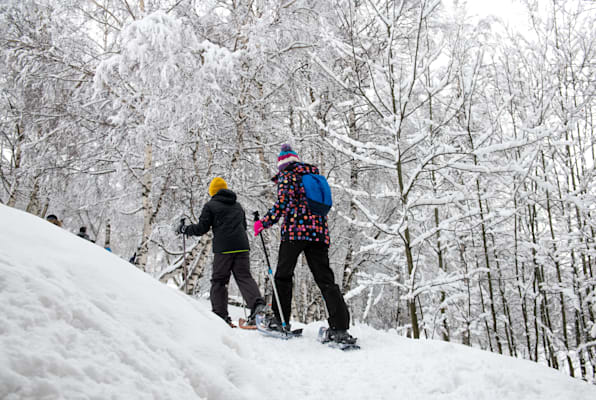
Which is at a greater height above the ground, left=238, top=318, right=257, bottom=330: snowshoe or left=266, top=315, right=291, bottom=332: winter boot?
left=266, top=315, right=291, bottom=332: winter boot

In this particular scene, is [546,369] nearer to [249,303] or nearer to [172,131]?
[249,303]

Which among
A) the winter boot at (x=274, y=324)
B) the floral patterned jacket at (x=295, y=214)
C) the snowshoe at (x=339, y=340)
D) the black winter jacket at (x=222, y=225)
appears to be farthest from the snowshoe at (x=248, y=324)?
the floral patterned jacket at (x=295, y=214)

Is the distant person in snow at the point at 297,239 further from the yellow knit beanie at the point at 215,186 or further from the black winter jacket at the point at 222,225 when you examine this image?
the yellow knit beanie at the point at 215,186

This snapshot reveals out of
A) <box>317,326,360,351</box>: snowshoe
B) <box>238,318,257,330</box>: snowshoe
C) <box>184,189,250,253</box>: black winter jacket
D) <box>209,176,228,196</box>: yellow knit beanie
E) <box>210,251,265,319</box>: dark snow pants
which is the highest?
<box>209,176,228,196</box>: yellow knit beanie

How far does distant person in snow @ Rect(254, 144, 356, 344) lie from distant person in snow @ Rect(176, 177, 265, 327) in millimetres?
775

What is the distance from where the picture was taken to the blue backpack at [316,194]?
3357 mm

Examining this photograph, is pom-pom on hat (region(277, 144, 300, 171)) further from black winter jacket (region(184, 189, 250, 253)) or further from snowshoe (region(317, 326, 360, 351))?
snowshoe (region(317, 326, 360, 351))

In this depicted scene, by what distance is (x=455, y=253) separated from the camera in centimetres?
666

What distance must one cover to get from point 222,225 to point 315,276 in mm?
1426

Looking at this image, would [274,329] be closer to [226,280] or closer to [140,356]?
[226,280]

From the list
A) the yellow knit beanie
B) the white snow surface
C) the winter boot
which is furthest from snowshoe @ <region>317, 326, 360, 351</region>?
the yellow knit beanie

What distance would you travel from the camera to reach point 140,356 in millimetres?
1213

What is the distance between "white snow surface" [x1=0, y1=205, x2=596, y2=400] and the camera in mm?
964

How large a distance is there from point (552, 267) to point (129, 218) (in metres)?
9.09
